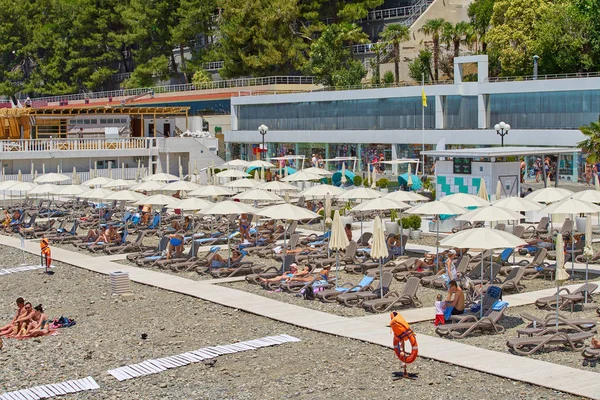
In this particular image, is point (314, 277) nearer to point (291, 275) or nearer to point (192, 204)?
point (291, 275)

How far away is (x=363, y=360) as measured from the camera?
1616 centimetres

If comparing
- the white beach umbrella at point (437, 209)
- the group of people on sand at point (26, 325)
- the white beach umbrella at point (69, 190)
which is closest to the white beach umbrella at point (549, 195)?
the white beach umbrella at point (437, 209)

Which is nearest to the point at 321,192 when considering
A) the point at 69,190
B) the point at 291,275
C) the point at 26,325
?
the point at 291,275

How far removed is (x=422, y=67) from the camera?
69.4 metres

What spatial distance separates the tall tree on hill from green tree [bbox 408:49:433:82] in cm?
1634

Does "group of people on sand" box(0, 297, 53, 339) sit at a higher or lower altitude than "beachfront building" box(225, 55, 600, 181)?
lower

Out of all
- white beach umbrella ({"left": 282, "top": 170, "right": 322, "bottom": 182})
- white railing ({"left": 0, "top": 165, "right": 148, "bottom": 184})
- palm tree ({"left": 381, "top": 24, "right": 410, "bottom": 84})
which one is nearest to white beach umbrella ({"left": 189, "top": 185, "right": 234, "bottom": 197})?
white beach umbrella ({"left": 282, "top": 170, "right": 322, "bottom": 182})

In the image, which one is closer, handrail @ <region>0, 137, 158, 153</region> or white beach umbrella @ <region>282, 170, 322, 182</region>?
white beach umbrella @ <region>282, 170, 322, 182</region>

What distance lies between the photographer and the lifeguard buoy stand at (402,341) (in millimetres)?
15023

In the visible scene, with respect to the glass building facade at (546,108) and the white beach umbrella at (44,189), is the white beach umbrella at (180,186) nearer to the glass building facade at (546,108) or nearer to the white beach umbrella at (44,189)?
Answer: the white beach umbrella at (44,189)

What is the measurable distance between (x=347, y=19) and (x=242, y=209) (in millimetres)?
60680

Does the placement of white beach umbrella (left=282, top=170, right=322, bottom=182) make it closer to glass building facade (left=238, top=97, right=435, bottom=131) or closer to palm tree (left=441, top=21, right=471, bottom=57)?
glass building facade (left=238, top=97, right=435, bottom=131)

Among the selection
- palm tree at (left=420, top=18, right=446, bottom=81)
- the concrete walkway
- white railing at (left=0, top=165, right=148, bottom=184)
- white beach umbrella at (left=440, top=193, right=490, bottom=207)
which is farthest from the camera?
palm tree at (left=420, top=18, right=446, bottom=81)

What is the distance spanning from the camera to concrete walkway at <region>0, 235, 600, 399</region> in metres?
14.7
